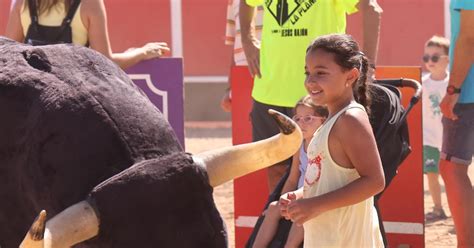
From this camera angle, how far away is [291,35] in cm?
555

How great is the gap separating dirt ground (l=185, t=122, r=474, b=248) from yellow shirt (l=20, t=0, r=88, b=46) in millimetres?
1751

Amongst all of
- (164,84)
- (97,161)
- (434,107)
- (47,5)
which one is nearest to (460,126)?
(164,84)

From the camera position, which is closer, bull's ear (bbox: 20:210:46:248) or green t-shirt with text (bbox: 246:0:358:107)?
bull's ear (bbox: 20:210:46:248)

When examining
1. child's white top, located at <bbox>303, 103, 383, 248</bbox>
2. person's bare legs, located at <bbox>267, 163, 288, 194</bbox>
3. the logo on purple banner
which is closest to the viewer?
child's white top, located at <bbox>303, 103, 383, 248</bbox>

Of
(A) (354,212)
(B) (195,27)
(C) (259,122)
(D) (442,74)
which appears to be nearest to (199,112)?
(B) (195,27)

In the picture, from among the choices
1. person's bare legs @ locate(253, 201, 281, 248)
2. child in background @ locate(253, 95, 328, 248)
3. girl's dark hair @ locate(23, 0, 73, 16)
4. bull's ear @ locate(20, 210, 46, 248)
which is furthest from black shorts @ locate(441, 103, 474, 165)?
bull's ear @ locate(20, 210, 46, 248)

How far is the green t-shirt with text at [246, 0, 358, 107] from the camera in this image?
216 inches

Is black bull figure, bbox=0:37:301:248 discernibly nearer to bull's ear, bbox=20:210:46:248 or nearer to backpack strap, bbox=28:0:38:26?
bull's ear, bbox=20:210:46:248

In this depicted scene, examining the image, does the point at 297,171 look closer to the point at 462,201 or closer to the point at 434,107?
the point at 462,201

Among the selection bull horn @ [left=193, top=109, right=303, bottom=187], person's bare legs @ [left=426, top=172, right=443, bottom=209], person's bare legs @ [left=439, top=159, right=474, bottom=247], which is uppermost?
bull horn @ [left=193, top=109, right=303, bottom=187]

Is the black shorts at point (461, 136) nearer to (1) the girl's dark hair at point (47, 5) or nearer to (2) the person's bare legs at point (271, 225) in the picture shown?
(2) the person's bare legs at point (271, 225)

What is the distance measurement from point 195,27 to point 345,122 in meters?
10.9

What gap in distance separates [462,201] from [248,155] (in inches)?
111

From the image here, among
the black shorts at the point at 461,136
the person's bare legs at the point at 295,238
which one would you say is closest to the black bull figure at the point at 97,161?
the person's bare legs at the point at 295,238
